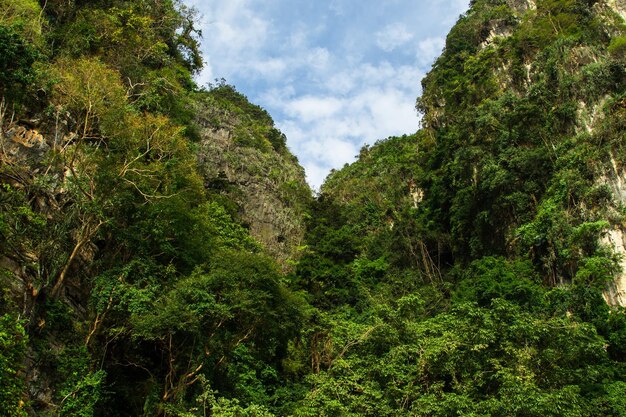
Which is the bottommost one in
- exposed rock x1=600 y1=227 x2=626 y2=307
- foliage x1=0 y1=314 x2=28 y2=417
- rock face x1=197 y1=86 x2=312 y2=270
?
foliage x1=0 y1=314 x2=28 y2=417

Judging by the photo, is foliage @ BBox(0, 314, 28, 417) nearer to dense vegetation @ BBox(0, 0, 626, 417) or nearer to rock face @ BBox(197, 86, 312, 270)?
dense vegetation @ BBox(0, 0, 626, 417)

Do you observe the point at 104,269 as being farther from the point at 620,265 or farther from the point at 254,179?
the point at 254,179

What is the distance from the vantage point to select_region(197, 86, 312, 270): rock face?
31.3 m

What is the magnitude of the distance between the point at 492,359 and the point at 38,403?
986 cm

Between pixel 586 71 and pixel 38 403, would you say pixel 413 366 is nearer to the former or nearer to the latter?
pixel 38 403

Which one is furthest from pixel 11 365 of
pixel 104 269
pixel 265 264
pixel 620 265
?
pixel 620 265

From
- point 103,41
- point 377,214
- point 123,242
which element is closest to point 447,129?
point 377,214

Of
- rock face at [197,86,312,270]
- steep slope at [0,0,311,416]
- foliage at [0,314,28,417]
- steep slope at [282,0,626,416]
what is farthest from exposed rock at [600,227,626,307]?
foliage at [0,314,28,417]

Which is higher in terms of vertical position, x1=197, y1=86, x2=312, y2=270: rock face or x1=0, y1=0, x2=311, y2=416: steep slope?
x1=197, y1=86, x2=312, y2=270: rock face

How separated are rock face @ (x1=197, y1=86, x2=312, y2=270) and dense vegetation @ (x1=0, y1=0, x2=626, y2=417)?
5.14 metres

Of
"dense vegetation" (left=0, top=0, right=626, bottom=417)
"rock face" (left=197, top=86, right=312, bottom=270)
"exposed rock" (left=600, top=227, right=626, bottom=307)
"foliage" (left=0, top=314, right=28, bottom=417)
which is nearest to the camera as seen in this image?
"foliage" (left=0, top=314, right=28, bottom=417)

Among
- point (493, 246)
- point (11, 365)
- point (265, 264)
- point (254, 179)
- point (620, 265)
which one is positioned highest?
point (254, 179)

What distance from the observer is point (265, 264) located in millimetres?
13859

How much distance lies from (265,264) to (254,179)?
67.9 feet
